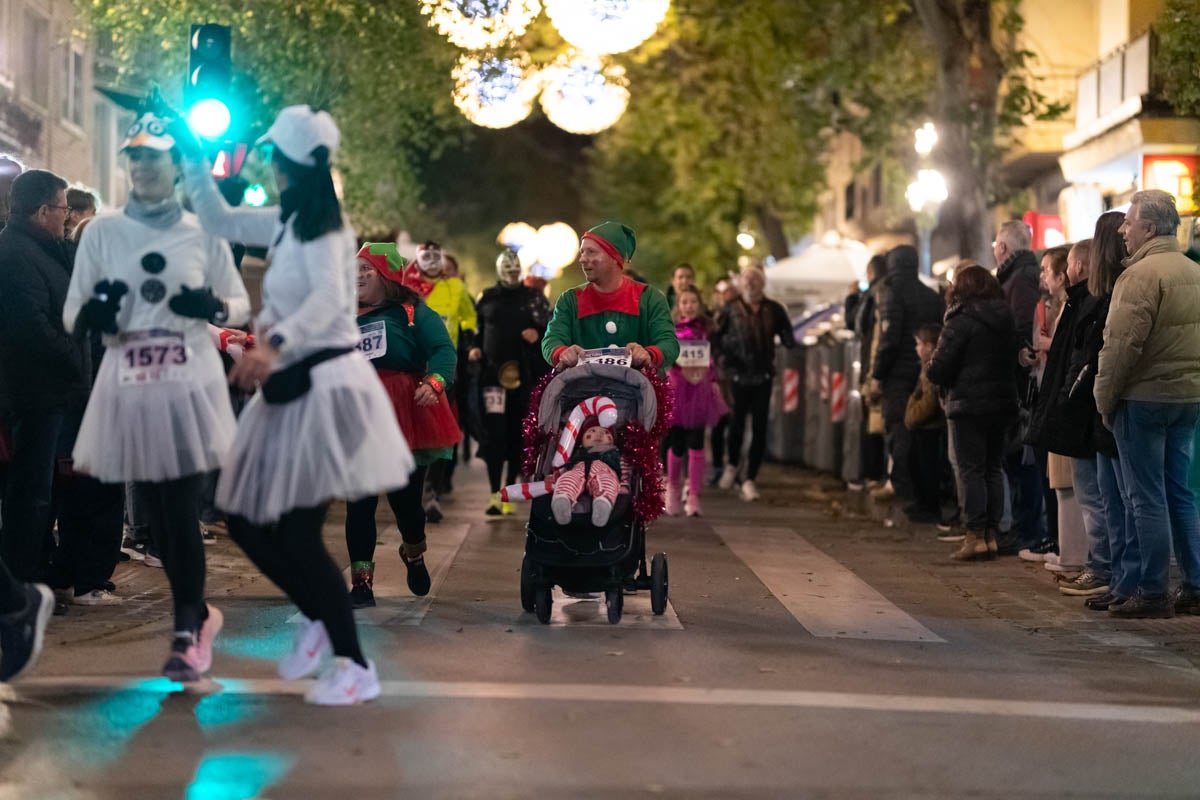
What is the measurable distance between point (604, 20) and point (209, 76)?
3.20 meters

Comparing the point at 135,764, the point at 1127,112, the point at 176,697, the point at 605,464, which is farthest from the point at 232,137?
the point at 1127,112

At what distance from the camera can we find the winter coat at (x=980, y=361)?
41.7ft

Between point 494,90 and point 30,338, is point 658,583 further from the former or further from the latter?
point 494,90

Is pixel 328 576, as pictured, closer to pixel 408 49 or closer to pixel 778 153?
pixel 408 49

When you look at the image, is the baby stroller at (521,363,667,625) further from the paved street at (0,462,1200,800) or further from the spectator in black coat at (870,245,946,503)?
the spectator in black coat at (870,245,946,503)

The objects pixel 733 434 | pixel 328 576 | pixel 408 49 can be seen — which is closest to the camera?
pixel 328 576

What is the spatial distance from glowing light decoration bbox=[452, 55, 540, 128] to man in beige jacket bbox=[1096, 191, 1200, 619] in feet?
25.7

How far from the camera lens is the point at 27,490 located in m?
8.84

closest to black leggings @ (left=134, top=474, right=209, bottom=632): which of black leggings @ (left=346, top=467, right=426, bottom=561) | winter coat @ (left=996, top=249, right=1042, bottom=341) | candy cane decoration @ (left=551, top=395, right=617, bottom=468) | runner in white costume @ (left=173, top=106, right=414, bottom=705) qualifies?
runner in white costume @ (left=173, top=106, right=414, bottom=705)

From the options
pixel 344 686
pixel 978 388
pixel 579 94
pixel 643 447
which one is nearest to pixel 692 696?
pixel 344 686

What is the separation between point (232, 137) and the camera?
13133mm

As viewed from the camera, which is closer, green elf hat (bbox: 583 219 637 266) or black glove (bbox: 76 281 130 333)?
black glove (bbox: 76 281 130 333)

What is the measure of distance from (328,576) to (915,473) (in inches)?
377

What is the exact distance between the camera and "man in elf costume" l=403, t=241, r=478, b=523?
15383 millimetres
